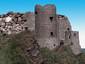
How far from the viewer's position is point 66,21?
54.9 meters

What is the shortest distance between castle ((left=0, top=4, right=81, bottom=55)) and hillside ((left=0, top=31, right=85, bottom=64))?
4.55 ft

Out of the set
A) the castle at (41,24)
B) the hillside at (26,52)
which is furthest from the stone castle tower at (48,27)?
the hillside at (26,52)

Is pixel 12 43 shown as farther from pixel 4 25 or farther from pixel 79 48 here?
pixel 79 48

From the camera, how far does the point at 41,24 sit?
160ft

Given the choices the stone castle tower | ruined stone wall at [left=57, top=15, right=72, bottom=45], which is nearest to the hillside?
the stone castle tower

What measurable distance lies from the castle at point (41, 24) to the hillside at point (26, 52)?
1.39m

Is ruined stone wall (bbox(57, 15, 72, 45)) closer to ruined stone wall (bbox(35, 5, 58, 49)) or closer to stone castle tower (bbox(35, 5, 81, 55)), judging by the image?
stone castle tower (bbox(35, 5, 81, 55))

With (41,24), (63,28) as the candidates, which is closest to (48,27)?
(41,24)

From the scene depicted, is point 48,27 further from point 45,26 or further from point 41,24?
point 41,24

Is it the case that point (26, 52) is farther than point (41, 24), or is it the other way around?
point (41, 24)

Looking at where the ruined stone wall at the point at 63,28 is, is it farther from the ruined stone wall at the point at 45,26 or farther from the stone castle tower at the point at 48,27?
the ruined stone wall at the point at 45,26

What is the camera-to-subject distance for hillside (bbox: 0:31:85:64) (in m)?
42.1

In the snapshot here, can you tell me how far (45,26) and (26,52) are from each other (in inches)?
264

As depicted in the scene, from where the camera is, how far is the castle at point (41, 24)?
48.9 meters
